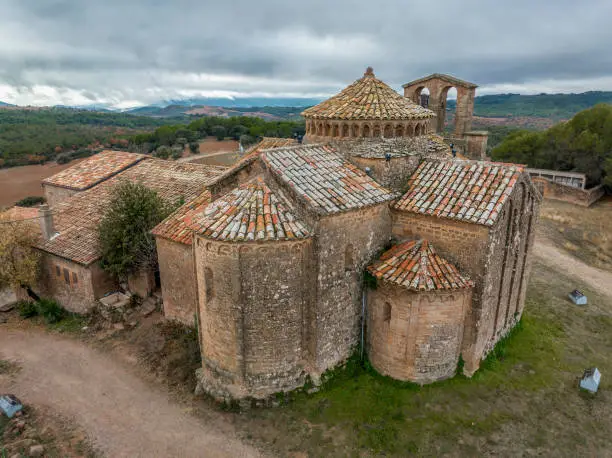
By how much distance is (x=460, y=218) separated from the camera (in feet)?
37.1

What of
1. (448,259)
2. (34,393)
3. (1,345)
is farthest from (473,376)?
(1,345)

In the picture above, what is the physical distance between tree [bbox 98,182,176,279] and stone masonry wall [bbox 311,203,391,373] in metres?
8.64

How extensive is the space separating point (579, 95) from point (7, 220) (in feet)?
579

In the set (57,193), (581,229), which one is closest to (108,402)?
(57,193)

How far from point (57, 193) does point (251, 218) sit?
21068mm

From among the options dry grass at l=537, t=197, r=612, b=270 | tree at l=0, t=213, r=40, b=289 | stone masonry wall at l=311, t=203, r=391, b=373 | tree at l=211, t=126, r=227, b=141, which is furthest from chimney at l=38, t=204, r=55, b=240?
tree at l=211, t=126, r=227, b=141

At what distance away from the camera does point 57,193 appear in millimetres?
26141

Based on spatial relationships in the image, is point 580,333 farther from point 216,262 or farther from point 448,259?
point 216,262

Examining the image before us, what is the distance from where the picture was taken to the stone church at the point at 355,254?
10.9m

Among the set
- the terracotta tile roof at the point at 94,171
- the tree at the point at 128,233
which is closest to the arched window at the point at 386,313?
the tree at the point at 128,233

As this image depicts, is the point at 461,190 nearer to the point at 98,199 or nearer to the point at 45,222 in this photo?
the point at 45,222

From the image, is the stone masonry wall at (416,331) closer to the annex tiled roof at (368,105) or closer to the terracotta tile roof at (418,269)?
the terracotta tile roof at (418,269)

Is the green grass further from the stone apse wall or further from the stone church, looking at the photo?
the stone apse wall

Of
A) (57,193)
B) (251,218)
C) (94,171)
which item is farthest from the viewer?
(57,193)
